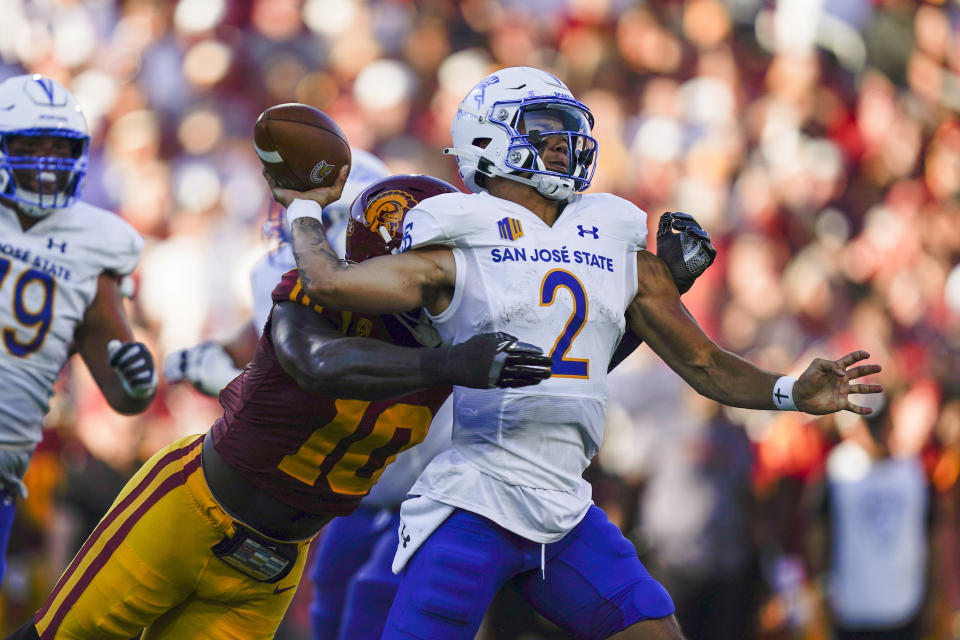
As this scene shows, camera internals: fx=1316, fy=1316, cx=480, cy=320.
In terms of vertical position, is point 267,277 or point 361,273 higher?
point 361,273

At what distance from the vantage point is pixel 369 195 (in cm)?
314

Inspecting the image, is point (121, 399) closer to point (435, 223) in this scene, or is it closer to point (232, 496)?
point (232, 496)

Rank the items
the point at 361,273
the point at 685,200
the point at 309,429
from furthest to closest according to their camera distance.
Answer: the point at 685,200, the point at 309,429, the point at 361,273

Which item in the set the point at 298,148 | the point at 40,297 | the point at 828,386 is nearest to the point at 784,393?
the point at 828,386

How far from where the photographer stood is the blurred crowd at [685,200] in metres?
6.23

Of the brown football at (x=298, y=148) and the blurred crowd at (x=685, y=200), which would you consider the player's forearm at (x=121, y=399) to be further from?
the blurred crowd at (x=685, y=200)

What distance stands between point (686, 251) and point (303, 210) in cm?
95

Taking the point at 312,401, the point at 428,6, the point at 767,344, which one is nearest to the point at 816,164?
the point at 767,344

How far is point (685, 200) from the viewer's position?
812cm

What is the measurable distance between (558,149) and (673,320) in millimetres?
511

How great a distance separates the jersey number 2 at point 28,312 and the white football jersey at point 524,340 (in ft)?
5.60

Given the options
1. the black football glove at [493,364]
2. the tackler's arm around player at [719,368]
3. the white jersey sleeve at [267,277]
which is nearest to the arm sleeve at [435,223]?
the black football glove at [493,364]

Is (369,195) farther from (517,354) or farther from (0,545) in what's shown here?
(0,545)

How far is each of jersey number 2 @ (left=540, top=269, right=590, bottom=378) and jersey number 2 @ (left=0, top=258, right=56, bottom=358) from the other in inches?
76.9
